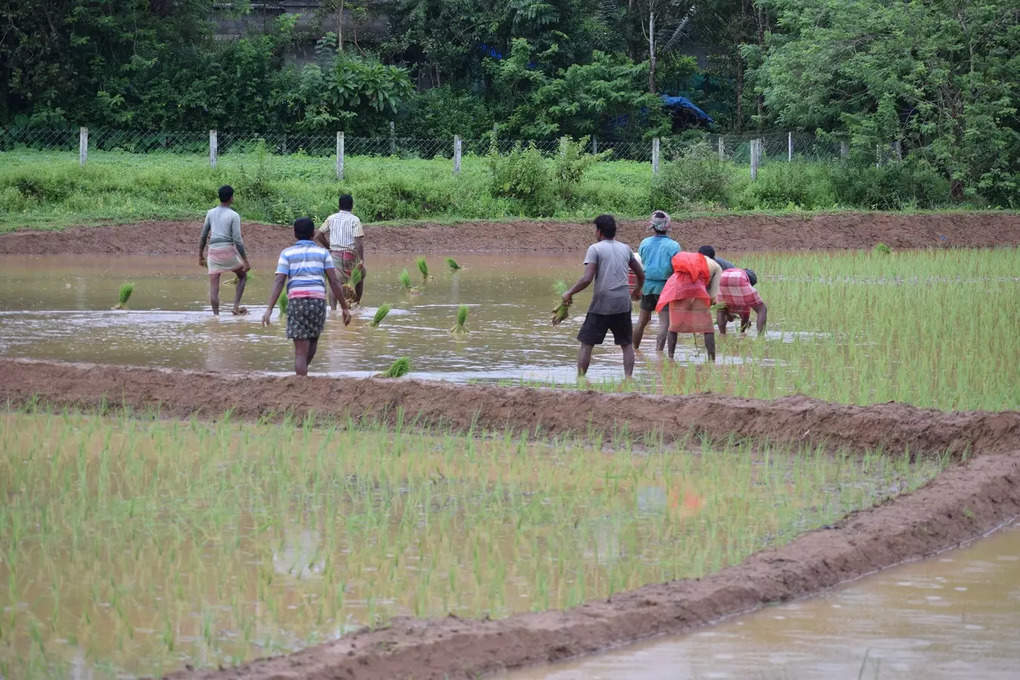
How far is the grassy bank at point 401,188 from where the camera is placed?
1095 inches

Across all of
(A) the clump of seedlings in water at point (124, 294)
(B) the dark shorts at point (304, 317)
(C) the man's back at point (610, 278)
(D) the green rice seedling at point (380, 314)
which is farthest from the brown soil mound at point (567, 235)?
(C) the man's back at point (610, 278)

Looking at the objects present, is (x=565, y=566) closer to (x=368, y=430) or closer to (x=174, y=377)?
(x=368, y=430)

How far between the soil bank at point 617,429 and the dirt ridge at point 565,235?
14.7 metres

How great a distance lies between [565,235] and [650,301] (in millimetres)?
15357

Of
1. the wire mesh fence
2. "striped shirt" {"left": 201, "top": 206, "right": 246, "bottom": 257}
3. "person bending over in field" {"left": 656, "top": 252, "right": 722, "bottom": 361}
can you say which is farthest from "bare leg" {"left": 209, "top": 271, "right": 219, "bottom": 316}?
the wire mesh fence

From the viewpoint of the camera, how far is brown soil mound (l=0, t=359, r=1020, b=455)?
9641mm

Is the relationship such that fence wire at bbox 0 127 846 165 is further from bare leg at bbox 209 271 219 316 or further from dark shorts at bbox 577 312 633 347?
dark shorts at bbox 577 312 633 347

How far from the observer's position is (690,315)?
1292cm

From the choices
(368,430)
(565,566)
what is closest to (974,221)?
(368,430)

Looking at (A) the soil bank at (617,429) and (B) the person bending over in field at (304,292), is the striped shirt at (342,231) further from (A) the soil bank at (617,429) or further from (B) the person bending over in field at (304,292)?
(A) the soil bank at (617,429)

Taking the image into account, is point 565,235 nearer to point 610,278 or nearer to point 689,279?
point 689,279

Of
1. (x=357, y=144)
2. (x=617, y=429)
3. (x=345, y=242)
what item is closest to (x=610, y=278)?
(x=617, y=429)

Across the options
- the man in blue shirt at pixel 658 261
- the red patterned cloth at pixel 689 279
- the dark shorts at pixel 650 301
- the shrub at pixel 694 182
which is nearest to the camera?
the red patterned cloth at pixel 689 279

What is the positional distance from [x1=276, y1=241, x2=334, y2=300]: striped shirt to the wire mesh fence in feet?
67.4
